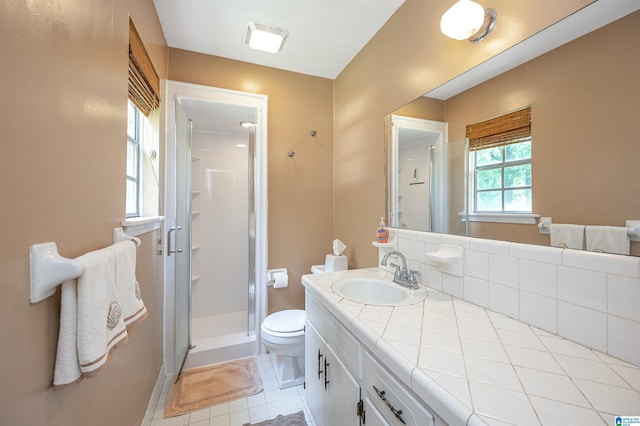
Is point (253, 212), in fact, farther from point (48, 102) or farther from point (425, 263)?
point (48, 102)

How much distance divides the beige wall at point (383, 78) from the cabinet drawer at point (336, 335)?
2.26 feet

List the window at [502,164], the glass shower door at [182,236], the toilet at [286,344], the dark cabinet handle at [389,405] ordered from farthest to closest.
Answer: the glass shower door at [182,236], the toilet at [286,344], the window at [502,164], the dark cabinet handle at [389,405]

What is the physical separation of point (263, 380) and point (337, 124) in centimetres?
230

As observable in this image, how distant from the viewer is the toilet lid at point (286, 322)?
183cm

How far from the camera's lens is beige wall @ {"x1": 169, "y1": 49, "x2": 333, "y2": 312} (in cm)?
232

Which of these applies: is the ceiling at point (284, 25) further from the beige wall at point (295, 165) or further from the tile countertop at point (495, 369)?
the tile countertop at point (495, 369)

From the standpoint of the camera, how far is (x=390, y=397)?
2.64 ft

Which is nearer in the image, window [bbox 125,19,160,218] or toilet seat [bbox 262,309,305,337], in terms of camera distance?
window [bbox 125,19,160,218]

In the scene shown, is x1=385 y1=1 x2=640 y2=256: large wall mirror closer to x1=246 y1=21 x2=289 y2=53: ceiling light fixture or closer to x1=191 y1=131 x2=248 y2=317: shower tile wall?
x1=246 y1=21 x2=289 y2=53: ceiling light fixture

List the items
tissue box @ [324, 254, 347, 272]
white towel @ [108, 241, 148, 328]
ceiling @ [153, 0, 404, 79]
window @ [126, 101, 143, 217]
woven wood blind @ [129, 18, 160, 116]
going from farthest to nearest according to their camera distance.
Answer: tissue box @ [324, 254, 347, 272] < ceiling @ [153, 0, 404, 79] < window @ [126, 101, 143, 217] < woven wood blind @ [129, 18, 160, 116] < white towel @ [108, 241, 148, 328]

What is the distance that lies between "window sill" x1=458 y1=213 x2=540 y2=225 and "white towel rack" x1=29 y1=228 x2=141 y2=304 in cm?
143

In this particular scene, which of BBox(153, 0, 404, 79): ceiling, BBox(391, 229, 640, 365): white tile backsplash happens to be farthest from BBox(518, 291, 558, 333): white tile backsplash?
BBox(153, 0, 404, 79): ceiling

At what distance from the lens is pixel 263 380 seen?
1.94 metres

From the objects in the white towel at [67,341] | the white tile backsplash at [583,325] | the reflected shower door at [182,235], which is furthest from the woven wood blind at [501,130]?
the reflected shower door at [182,235]
